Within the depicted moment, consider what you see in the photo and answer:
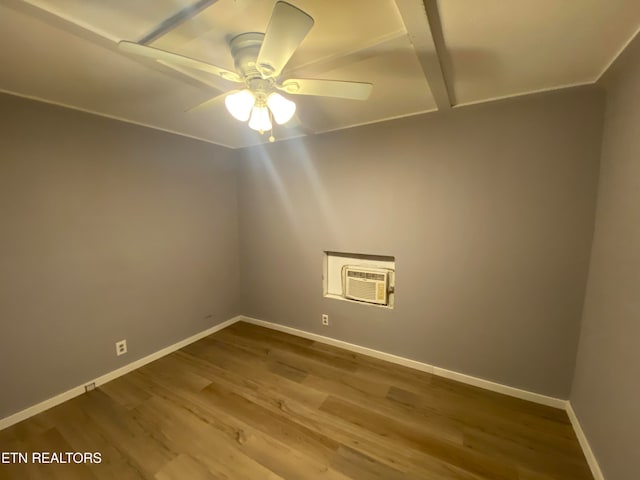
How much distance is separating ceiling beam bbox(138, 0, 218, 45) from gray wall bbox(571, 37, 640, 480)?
6.39ft

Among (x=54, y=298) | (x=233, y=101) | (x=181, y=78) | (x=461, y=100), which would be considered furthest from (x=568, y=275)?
(x=54, y=298)

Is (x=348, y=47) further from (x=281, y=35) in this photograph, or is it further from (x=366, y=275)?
(x=366, y=275)

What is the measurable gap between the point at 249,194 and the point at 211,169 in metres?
0.51

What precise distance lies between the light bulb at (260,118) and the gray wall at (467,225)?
1220 mm

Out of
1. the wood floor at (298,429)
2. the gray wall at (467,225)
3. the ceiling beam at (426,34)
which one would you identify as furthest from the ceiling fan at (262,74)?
the wood floor at (298,429)

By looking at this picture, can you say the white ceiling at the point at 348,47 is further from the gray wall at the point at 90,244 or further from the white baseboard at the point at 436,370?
the white baseboard at the point at 436,370

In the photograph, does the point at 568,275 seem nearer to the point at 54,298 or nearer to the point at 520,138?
the point at 520,138

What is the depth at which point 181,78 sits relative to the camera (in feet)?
5.10

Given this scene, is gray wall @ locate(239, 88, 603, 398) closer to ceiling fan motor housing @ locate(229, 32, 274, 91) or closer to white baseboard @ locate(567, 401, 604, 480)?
white baseboard @ locate(567, 401, 604, 480)

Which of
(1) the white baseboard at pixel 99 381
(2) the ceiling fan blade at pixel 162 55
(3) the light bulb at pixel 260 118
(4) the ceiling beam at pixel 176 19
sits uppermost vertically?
(4) the ceiling beam at pixel 176 19

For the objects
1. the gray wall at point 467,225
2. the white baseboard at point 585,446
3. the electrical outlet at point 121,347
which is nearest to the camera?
the white baseboard at point 585,446

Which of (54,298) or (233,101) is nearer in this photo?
(233,101)

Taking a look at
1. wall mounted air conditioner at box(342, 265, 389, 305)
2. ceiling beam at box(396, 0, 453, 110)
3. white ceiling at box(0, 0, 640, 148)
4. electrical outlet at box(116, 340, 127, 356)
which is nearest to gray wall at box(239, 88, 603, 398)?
wall mounted air conditioner at box(342, 265, 389, 305)

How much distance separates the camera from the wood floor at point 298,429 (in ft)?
4.91
